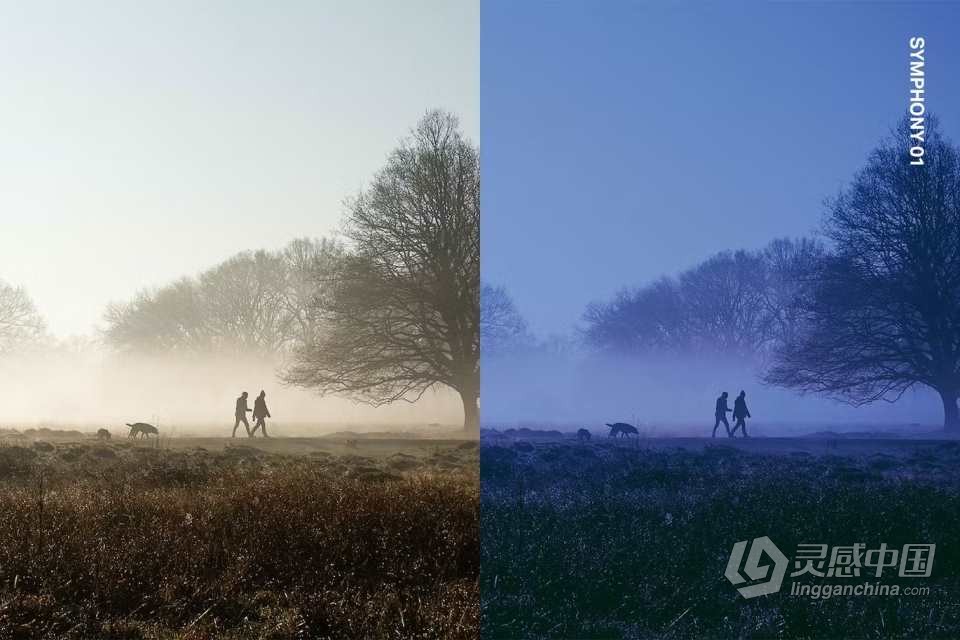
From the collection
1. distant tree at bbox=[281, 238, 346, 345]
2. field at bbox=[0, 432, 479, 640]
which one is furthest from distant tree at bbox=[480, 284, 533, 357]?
field at bbox=[0, 432, 479, 640]

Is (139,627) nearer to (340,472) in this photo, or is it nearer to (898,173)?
(340,472)

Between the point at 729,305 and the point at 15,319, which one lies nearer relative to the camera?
the point at 729,305

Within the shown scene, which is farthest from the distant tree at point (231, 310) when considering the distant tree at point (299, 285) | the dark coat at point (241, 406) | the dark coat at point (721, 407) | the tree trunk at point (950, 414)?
the tree trunk at point (950, 414)

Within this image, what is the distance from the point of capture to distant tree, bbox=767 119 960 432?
25.4 m

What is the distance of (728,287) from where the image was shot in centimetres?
4181

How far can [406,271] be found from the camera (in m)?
29.1

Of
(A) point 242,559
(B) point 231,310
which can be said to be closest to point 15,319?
(B) point 231,310

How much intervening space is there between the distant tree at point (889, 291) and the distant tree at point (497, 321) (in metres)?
9.79

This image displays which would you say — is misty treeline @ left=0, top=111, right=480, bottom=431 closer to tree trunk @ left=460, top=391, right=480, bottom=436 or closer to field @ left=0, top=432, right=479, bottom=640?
tree trunk @ left=460, top=391, right=480, bottom=436

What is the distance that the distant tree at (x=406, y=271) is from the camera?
94.7 ft

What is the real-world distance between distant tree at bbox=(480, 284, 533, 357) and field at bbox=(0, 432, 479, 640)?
18562 millimetres

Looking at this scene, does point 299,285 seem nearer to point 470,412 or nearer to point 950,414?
point 470,412

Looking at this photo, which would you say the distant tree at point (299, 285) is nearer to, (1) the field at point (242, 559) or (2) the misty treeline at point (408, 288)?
(2) the misty treeline at point (408, 288)

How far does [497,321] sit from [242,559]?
24778mm
